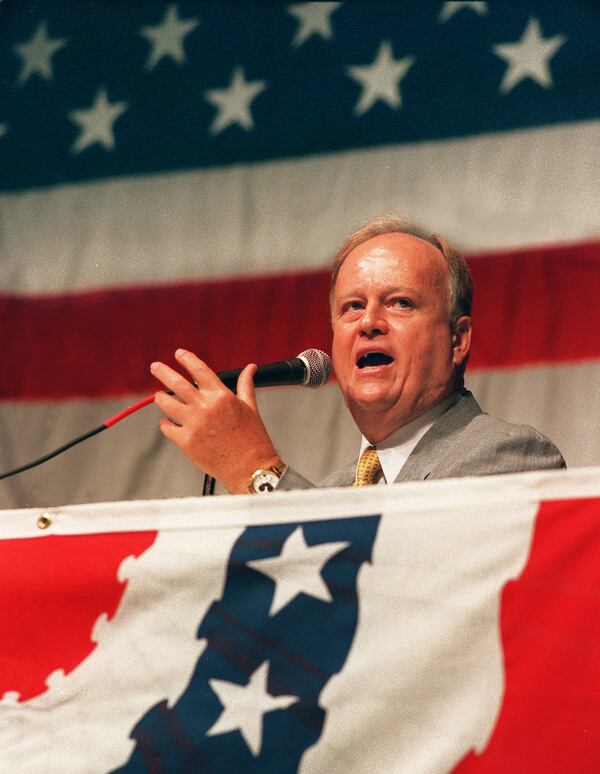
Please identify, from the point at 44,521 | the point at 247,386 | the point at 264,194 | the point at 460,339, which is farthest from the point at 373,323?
the point at 264,194

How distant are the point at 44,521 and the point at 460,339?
2.97ft

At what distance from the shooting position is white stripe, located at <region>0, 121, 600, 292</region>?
2264 mm

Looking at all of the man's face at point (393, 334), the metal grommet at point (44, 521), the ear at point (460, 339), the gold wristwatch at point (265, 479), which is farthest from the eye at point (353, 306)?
the metal grommet at point (44, 521)

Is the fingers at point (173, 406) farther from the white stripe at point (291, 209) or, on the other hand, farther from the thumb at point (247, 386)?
the white stripe at point (291, 209)

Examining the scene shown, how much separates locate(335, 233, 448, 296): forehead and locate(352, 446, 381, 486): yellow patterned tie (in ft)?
0.94

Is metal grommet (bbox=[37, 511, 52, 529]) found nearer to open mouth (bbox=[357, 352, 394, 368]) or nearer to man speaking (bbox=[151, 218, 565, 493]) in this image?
man speaking (bbox=[151, 218, 565, 493])

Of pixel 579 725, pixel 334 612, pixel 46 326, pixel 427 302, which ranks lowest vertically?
pixel 579 725

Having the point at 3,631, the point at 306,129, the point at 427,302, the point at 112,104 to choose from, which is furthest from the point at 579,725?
the point at 112,104

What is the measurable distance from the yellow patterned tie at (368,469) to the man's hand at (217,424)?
34cm

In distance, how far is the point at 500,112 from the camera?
2.35m

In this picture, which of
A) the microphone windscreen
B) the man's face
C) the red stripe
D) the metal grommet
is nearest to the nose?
the man's face

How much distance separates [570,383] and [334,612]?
4.45 ft

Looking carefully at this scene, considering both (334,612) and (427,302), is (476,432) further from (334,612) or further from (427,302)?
(334,612)

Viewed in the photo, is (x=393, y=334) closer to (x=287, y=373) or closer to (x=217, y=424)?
(x=287, y=373)
